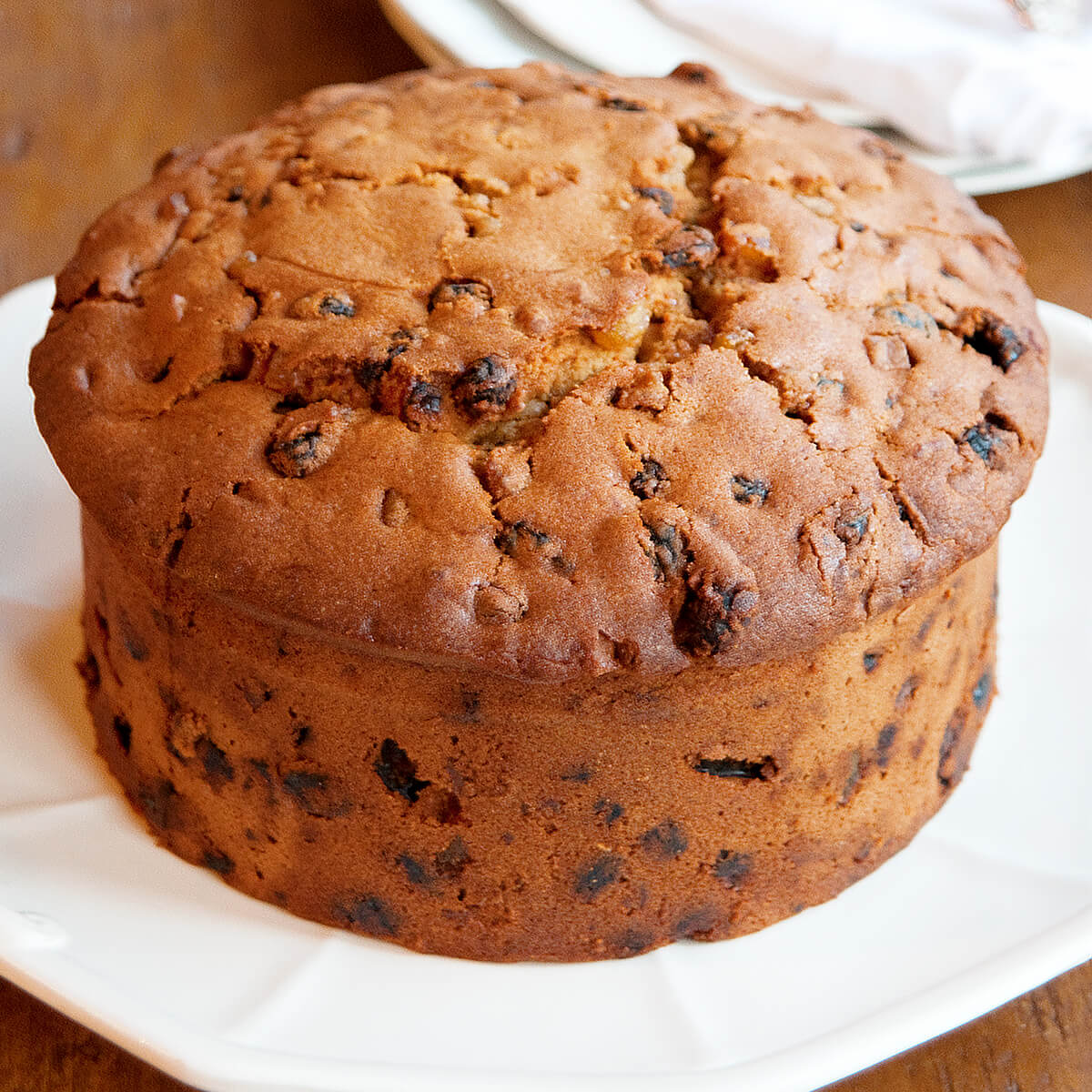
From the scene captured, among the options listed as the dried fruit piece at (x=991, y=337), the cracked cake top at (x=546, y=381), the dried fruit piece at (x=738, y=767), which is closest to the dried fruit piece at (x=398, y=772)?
the cracked cake top at (x=546, y=381)

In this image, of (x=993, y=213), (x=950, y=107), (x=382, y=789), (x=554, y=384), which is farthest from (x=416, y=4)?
(x=382, y=789)

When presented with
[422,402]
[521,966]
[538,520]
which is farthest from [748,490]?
[521,966]

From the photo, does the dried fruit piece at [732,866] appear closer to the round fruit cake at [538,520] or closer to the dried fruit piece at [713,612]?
the round fruit cake at [538,520]

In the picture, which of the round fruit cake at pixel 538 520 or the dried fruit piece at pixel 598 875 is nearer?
the round fruit cake at pixel 538 520

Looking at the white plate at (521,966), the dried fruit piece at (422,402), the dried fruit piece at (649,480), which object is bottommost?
the white plate at (521,966)

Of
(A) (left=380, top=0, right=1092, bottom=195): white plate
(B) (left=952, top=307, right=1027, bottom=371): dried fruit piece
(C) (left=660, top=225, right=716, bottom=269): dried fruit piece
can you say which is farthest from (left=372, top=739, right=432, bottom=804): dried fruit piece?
(A) (left=380, top=0, right=1092, bottom=195): white plate

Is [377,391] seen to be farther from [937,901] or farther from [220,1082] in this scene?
[937,901]
